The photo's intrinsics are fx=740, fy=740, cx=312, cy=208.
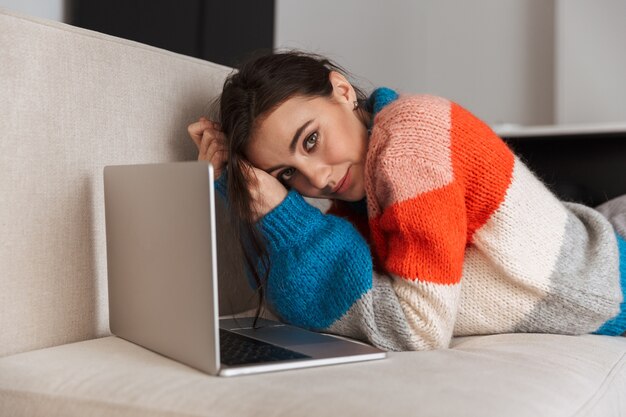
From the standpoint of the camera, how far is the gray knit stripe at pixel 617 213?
4.74ft

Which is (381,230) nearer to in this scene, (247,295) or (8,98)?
(247,295)

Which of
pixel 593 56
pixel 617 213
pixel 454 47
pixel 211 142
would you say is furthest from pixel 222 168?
pixel 454 47

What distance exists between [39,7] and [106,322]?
103 cm

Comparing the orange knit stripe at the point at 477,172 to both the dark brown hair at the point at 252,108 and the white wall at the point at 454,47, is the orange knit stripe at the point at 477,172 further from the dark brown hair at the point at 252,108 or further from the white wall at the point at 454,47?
the white wall at the point at 454,47

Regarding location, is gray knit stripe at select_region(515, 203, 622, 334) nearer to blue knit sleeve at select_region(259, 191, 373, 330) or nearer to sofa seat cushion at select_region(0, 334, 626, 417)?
sofa seat cushion at select_region(0, 334, 626, 417)

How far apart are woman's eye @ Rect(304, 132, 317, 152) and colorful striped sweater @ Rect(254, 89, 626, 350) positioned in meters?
0.08

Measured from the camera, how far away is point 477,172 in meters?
1.09

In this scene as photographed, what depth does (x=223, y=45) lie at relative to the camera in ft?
7.52

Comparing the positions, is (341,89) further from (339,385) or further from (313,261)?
(339,385)

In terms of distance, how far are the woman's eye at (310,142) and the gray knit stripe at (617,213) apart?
668 millimetres

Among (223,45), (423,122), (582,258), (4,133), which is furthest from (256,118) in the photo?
(223,45)

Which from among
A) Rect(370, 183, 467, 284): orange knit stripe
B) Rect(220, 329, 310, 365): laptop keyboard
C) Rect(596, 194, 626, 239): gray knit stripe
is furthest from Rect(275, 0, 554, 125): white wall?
Rect(220, 329, 310, 365): laptop keyboard

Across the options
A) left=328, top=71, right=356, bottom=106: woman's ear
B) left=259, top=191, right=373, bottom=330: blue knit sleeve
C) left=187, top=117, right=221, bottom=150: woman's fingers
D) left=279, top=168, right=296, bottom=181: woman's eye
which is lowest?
left=259, top=191, right=373, bottom=330: blue knit sleeve

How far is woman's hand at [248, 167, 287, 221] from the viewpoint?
1.11 metres
